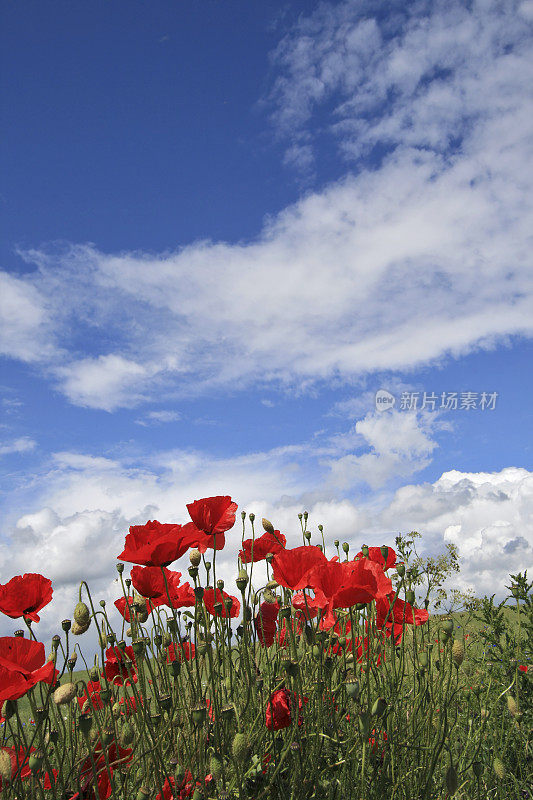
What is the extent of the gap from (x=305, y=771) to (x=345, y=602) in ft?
1.91

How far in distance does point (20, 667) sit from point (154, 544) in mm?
479

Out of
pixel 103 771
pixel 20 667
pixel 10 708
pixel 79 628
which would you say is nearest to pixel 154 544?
pixel 79 628

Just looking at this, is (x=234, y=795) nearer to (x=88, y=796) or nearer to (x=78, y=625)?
(x=88, y=796)

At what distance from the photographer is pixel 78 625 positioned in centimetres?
175

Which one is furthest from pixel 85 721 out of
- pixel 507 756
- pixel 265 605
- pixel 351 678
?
pixel 507 756

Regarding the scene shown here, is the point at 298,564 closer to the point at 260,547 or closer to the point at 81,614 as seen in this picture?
the point at 260,547

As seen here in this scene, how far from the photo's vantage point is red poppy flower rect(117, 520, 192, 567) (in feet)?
5.55

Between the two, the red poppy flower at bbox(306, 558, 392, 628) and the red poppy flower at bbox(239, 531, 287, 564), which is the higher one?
the red poppy flower at bbox(239, 531, 287, 564)

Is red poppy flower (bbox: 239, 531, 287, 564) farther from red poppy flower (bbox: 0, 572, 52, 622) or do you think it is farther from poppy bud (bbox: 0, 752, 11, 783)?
poppy bud (bbox: 0, 752, 11, 783)

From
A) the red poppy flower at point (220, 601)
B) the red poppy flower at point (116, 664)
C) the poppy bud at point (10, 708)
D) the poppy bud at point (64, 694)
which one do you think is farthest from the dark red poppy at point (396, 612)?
the poppy bud at point (10, 708)

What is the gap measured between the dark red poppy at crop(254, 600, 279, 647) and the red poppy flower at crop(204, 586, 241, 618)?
109mm

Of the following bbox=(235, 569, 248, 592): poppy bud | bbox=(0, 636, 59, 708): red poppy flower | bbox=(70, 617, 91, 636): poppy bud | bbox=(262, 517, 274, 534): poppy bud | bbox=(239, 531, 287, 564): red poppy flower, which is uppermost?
bbox=(262, 517, 274, 534): poppy bud

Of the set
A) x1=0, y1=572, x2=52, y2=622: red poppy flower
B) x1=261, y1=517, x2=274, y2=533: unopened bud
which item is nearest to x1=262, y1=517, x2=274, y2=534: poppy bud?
x1=261, y1=517, x2=274, y2=533: unopened bud

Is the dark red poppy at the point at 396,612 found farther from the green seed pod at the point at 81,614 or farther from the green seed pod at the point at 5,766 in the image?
the green seed pod at the point at 5,766
